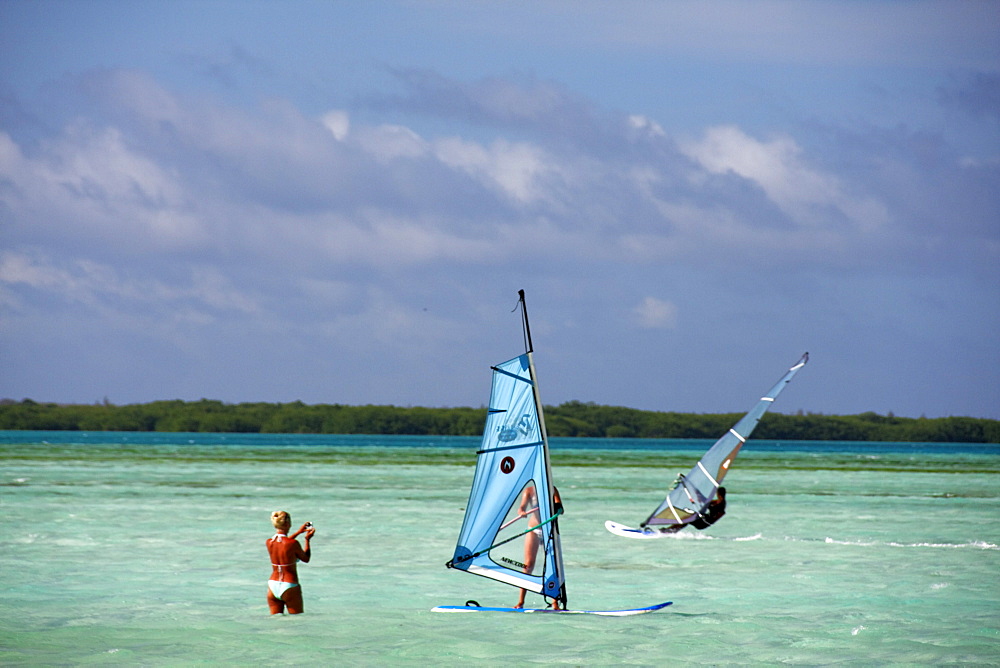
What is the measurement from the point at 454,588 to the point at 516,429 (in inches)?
275

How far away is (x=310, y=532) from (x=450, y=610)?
4358 millimetres

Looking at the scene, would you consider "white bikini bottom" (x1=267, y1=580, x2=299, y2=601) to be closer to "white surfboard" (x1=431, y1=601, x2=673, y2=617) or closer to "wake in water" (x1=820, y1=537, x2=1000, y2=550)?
"white surfboard" (x1=431, y1=601, x2=673, y2=617)

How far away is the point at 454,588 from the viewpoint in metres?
22.2

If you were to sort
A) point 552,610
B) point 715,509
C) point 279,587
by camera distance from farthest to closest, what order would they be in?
point 715,509 < point 552,610 < point 279,587

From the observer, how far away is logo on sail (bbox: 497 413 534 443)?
16188 millimetres

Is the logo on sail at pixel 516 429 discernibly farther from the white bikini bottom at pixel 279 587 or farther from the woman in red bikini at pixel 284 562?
the white bikini bottom at pixel 279 587

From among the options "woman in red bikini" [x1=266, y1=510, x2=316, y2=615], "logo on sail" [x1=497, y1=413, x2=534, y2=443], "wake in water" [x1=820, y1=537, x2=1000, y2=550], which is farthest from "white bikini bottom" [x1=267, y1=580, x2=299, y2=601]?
"wake in water" [x1=820, y1=537, x2=1000, y2=550]

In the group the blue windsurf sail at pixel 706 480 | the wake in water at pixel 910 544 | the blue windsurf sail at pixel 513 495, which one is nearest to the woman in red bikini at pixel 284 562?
the blue windsurf sail at pixel 513 495

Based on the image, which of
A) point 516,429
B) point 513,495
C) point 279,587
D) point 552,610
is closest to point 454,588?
point 552,610

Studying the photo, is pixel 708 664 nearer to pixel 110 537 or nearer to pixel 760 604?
pixel 760 604

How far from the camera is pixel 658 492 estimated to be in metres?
60.7

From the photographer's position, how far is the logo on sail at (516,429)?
16.2m

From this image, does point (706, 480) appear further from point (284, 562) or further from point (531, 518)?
point (284, 562)

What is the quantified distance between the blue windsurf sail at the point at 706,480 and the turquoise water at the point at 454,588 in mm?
788
